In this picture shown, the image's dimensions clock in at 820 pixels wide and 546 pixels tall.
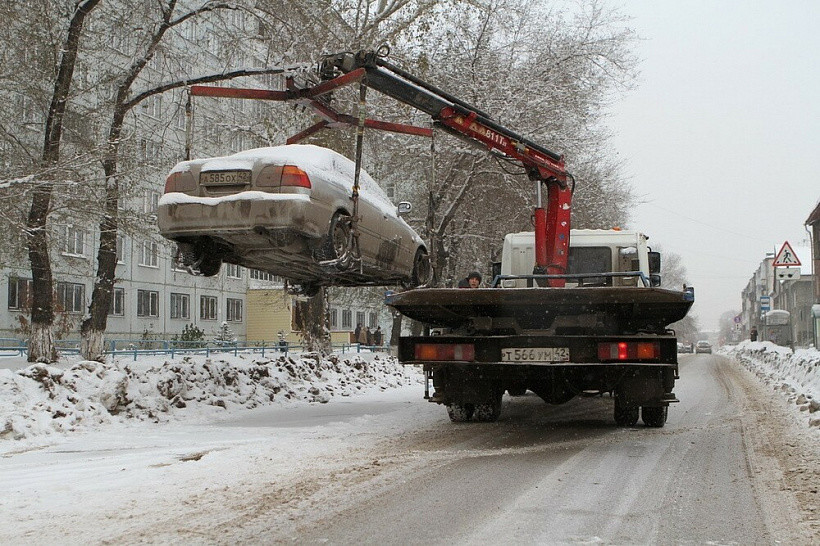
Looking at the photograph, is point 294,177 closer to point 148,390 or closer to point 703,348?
point 148,390

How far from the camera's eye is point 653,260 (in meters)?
10.6

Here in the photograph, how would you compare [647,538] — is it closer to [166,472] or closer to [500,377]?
[166,472]

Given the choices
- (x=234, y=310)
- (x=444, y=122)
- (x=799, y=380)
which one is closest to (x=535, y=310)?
(x=444, y=122)

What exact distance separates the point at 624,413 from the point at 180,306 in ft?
112

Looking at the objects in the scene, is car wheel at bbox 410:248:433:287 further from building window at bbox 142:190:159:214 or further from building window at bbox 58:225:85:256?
building window at bbox 58:225:85:256

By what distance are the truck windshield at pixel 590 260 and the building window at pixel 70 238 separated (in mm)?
9330

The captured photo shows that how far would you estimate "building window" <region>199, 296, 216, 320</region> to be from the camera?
41.8 meters

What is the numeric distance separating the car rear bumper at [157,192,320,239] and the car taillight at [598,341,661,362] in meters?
3.20

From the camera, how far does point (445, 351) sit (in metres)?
7.90

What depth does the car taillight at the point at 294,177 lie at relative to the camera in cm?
823

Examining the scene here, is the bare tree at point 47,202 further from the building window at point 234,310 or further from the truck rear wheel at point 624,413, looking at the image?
the building window at point 234,310

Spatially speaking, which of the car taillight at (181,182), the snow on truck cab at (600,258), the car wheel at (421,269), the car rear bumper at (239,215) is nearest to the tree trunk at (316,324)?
the car wheel at (421,269)

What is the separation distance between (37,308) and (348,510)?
12.7 m

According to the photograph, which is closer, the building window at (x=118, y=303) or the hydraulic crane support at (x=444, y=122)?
the hydraulic crane support at (x=444, y=122)
